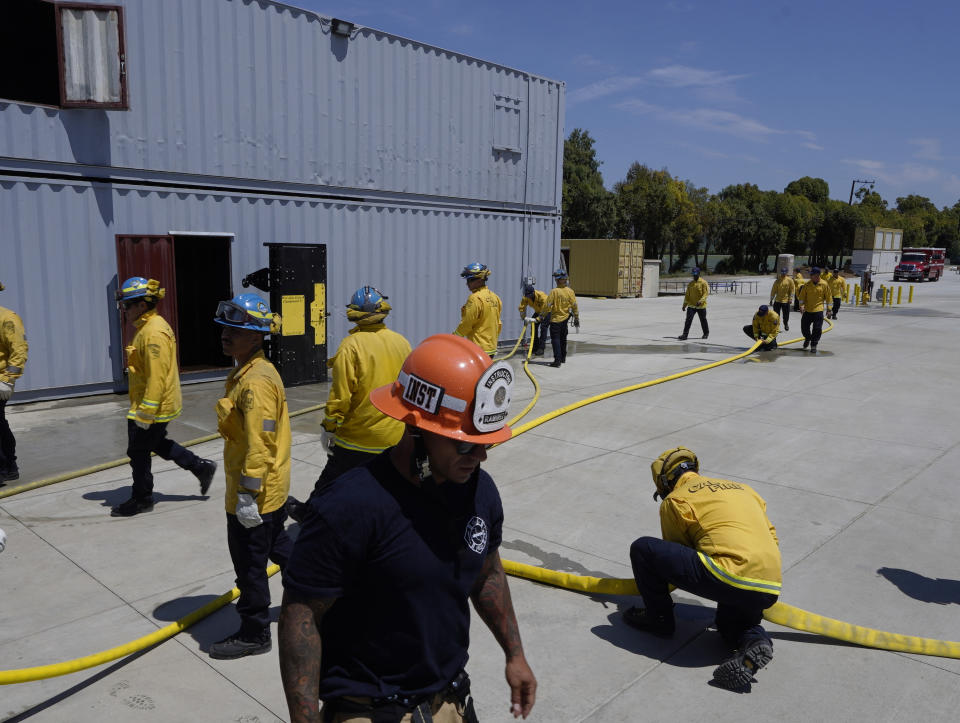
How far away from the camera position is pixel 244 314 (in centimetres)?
392

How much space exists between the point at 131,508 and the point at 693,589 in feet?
15.0

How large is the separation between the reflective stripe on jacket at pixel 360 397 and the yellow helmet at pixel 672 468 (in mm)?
1726

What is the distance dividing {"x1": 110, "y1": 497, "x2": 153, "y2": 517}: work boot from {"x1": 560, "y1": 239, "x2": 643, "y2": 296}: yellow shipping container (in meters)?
28.5

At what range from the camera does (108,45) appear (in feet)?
32.1

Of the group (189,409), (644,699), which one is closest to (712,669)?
(644,699)

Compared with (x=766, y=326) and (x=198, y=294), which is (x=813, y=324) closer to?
(x=766, y=326)

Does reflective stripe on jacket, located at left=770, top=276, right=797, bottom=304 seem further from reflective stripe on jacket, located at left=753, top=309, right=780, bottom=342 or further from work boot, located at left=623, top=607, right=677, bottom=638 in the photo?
work boot, located at left=623, top=607, right=677, bottom=638

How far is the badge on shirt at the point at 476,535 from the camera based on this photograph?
2.17m

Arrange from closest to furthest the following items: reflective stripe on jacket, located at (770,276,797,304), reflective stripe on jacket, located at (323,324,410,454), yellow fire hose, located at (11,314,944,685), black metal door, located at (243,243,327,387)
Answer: yellow fire hose, located at (11,314,944,685), reflective stripe on jacket, located at (323,324,410,454), black metal door, located at (243,243,327,387), reflective stripe on jacket, located at (770,276,797,304)

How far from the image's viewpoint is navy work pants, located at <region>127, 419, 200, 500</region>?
19.3 ft

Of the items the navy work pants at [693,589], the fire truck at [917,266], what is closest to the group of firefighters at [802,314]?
the navy work pants at [693,589]

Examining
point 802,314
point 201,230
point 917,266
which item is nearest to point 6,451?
point 201,230

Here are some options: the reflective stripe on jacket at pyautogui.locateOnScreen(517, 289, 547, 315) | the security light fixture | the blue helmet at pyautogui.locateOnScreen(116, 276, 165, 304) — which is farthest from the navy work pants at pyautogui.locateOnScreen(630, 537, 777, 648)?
the security light fixture

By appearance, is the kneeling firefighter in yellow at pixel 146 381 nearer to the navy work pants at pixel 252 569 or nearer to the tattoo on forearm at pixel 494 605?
the navy work pants at pixel 252 569
